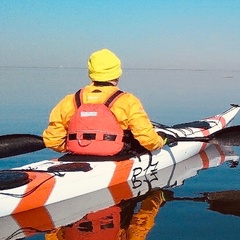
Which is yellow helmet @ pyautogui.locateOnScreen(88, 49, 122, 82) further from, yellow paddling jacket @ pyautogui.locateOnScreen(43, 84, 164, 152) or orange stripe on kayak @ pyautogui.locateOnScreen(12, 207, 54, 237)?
orange stripe on kayak @ pyautogui.locateOnScreen(12, 207, 54, 237)

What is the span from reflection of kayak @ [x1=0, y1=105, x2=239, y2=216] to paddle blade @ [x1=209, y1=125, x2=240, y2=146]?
729 mm

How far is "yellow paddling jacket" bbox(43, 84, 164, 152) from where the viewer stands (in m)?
6.27

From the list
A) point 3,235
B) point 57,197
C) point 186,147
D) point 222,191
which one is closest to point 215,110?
point 186,147

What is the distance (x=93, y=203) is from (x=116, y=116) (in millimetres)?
1045

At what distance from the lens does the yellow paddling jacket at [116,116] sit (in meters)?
6.27

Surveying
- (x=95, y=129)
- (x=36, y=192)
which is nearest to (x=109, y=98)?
(x=95, y=129)

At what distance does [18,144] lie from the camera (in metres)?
6.90

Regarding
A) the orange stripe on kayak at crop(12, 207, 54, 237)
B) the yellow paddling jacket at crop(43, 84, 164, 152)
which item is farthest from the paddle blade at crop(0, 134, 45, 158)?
the orange stripe on kayak at crop(12, 207, 54, 237)

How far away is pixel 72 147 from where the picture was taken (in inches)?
253

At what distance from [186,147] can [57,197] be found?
2.90 metres

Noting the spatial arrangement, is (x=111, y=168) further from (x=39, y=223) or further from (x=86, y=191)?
(x=39, y=223)

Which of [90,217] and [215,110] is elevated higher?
[90,217]

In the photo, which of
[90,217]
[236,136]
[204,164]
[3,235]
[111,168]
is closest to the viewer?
→ [3,235]

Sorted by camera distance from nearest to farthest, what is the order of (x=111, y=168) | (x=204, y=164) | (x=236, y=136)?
(x=111, y=168) → (x=236, y=136) → (x=204, y=164)
